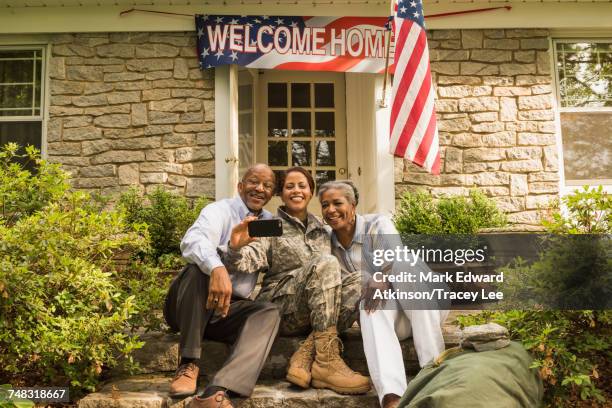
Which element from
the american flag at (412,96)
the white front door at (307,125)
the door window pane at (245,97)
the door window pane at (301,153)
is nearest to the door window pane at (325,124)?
the white front door at (307,125)

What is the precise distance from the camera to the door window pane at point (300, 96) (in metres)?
6.49

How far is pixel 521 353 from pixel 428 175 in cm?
314

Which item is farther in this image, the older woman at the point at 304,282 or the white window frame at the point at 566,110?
the white window frame at the point at 566,110

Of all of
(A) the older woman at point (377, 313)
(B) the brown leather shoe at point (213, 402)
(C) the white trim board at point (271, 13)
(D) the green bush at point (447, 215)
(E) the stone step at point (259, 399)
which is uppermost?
(C) the white trim board at point (271, 13)

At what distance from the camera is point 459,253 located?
2.71 meters

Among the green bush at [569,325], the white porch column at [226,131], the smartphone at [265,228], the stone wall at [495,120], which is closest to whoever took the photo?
the green bush at [569,325]

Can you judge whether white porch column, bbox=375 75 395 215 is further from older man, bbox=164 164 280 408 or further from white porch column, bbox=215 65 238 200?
older man, bbox=164 164 280 408

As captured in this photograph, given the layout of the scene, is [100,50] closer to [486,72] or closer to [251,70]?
[251,70]

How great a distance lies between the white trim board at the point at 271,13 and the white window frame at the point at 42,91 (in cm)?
17

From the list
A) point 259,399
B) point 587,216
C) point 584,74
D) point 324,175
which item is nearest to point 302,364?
point 259,399

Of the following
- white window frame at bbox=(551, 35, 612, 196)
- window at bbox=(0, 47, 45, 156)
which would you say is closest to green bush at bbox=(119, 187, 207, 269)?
window at bbox=(0, 47, 45, 156)

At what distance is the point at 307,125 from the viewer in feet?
21.4

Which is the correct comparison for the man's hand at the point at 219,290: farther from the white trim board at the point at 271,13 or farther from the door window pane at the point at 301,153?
the door window pane at the point at 301,153

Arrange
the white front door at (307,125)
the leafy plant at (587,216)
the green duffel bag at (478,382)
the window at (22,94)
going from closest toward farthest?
the green duffel bag at (478,382), the leafy plant at (587,216), the window at (22,94), the white front door at (307,125)
